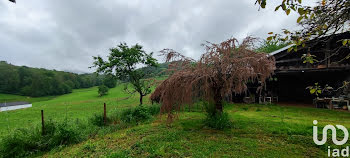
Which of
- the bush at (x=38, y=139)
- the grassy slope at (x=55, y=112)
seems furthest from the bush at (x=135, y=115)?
the grassy slope at (x=55, y=112)

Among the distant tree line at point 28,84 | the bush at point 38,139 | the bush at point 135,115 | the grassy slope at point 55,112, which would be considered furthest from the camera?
the distant tree line at point 28,84

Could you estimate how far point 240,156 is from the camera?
3.00 metres

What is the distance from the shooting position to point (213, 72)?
13.9 ft

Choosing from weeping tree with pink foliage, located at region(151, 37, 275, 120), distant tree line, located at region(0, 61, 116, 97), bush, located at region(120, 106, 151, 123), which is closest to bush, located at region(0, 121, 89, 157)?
bush, located at region(120, 106, 151, 123)

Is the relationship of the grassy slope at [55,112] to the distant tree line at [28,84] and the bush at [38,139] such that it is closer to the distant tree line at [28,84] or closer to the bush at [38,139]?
the bush at [38,139]

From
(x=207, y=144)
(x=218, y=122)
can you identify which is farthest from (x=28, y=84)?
(x=207, y=144)

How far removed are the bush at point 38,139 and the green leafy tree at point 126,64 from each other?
447cm

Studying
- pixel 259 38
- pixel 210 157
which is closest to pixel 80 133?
pixel 210 157

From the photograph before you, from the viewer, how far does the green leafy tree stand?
347 inches

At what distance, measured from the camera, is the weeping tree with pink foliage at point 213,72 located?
3.88m

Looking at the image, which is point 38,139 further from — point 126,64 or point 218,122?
point 126,64

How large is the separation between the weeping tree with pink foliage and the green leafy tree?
500 centimetres

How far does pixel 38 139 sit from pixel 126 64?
19.8 ft

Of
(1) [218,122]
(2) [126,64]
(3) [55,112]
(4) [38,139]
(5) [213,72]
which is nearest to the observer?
(4) [38,139]
